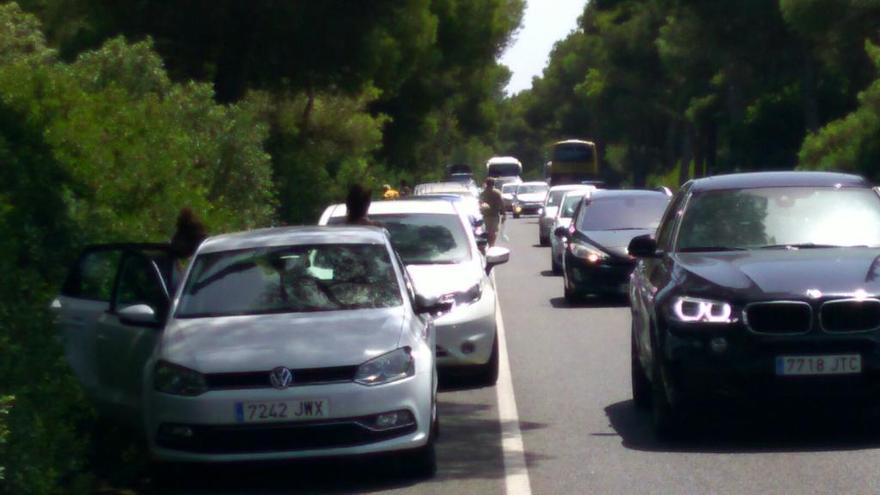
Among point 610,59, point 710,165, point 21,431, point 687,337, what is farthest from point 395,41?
point 610,59

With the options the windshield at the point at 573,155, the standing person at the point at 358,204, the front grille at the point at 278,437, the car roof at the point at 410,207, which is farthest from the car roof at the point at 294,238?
the windshield at the point at 573,155

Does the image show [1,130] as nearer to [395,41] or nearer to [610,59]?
[395,41]

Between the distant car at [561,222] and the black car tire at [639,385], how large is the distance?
45.8 ft

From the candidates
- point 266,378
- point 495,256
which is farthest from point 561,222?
point 266,378

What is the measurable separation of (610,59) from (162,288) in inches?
2521

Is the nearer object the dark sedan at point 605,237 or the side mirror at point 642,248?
the side mirror at point 642,248

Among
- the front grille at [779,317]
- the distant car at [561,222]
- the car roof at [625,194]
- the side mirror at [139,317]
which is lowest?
the distant car at [561,222]

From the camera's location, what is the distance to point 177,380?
9.60 meters

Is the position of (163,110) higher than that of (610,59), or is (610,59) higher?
(163,110)

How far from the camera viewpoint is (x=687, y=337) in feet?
34.2

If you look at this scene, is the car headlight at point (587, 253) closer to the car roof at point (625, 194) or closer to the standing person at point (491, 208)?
the car roof at point (625, 194)

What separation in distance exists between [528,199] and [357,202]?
51350 mm

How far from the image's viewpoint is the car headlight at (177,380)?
31.2 ft

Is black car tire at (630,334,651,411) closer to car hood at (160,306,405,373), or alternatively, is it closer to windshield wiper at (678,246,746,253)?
windshield wiper at (678,246,746,253)
